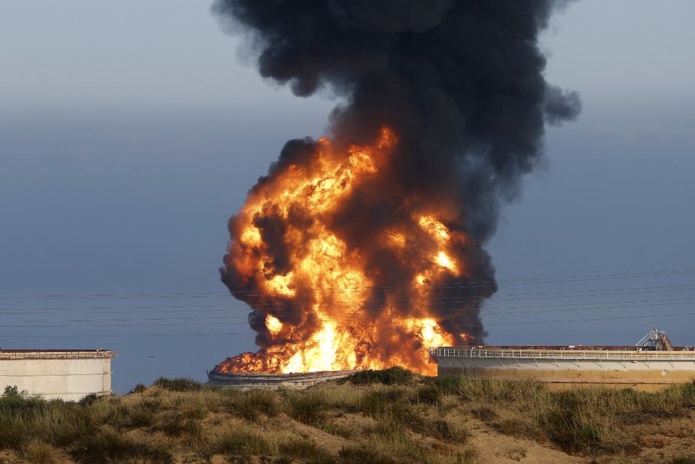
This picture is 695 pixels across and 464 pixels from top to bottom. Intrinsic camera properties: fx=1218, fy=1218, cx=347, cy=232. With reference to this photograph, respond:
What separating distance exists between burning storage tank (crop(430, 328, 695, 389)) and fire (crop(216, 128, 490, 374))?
1059 inches

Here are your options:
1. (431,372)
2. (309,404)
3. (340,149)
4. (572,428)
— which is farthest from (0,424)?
(340,149)

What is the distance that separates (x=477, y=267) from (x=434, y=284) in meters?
6.06

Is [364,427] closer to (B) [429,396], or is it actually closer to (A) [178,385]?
(B) [429,396]

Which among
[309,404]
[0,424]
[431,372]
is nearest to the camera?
[0,424]

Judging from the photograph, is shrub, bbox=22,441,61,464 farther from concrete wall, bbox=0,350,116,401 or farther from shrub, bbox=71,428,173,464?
concrete wall, bbox=0,350,116,401

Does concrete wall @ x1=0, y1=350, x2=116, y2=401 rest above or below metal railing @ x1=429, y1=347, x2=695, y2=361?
above

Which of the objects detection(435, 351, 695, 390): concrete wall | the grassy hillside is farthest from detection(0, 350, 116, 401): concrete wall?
the grassy hillside

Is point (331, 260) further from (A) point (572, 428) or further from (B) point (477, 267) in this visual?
(A) point (572, 428)

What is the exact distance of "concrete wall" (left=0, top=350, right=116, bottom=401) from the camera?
120 meters

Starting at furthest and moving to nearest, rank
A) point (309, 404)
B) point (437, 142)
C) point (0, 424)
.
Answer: point (437, 142), point (309, 404), point (0, 424)

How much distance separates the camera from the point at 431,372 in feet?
391

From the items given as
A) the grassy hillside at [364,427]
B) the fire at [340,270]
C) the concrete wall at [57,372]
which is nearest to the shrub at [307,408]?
the grassy hillside at [364,427]

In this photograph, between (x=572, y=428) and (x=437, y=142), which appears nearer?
(x=572, y=428)

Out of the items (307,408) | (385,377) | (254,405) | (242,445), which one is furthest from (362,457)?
(385,377)
